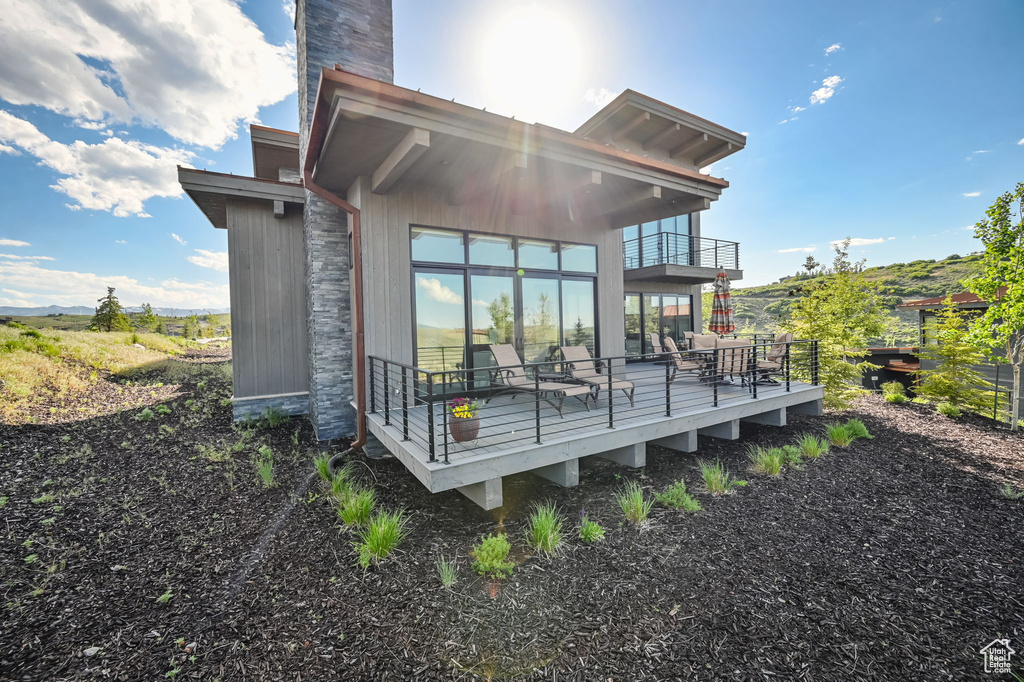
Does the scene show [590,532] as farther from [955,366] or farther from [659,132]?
[659,132]

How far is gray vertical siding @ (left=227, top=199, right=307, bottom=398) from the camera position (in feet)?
22.2

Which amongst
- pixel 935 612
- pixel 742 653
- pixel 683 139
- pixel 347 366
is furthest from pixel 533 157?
pixel 683 139

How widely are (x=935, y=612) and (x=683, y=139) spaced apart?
44.1ft

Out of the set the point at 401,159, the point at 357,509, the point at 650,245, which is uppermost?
the point at 650,245

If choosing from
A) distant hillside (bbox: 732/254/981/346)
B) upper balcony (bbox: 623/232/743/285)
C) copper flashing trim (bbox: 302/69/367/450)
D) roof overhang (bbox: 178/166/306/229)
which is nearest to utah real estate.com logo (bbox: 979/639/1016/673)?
copper flashing trim (bbox: 302/69/367/450)

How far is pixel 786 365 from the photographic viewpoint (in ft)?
22.0

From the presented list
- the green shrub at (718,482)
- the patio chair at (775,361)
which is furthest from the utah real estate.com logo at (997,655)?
the patio chair at (775,361)

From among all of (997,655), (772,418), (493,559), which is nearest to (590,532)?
(493,559)

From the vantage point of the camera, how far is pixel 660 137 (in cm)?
1247

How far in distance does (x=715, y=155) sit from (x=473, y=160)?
12.2m

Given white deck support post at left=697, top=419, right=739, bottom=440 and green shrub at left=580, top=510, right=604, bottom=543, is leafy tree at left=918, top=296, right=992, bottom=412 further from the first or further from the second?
green shrub at left=580, top=510, right=604, bottom=543

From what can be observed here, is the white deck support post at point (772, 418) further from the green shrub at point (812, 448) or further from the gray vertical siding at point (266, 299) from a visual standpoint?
the gray vertical siding at point (266, 299)

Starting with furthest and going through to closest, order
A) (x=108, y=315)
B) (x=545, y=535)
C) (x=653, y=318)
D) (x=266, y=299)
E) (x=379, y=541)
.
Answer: (x=108, y=315), (x=653, y=318), (x=266, y=299), (x=545, y=535), (x=379, y=541)

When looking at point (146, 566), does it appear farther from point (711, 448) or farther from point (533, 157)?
point (711, 448)
